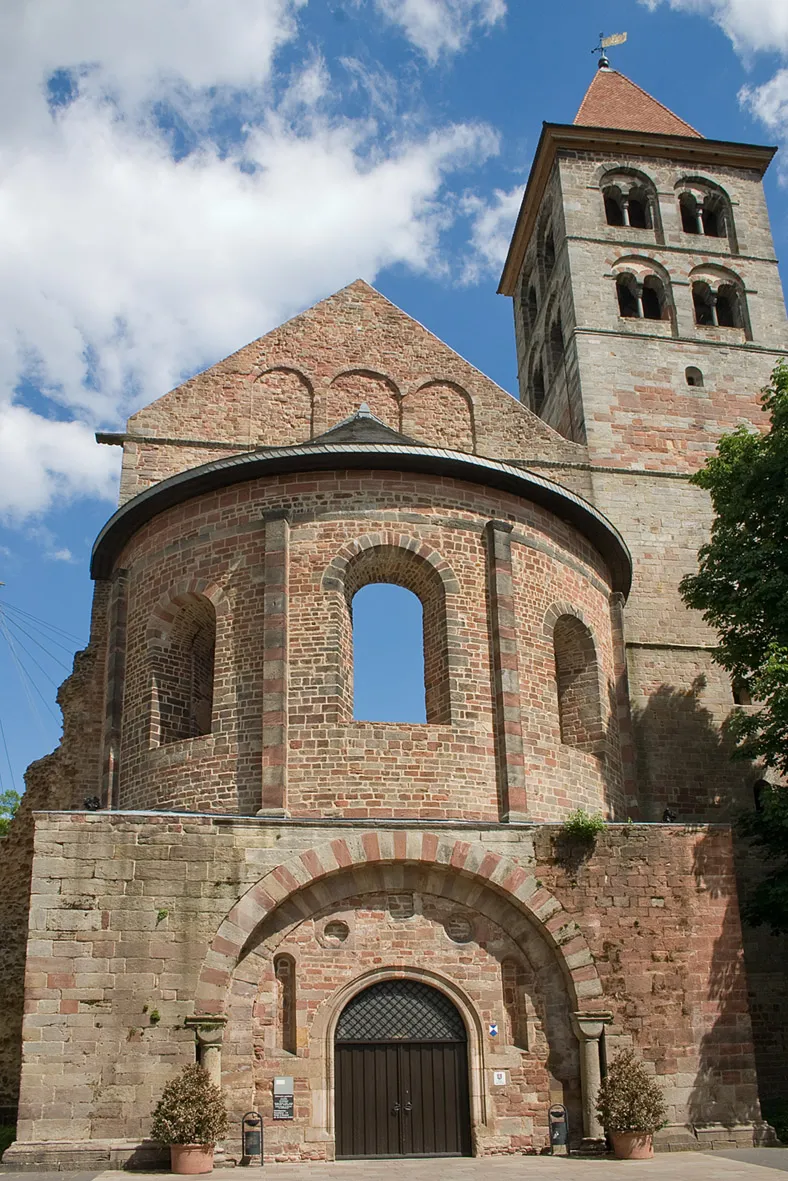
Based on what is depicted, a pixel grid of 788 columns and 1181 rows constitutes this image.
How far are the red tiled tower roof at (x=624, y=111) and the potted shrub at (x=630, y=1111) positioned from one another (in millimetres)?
23650

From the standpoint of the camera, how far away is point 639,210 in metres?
29.4

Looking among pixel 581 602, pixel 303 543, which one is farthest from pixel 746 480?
pixel 303 543

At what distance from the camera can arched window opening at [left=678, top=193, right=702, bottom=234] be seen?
2902 cm

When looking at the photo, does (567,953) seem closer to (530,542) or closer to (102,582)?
(530,542)

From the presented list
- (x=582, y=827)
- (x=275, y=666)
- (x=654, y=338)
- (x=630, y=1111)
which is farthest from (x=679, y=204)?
(x=630, y=1111)

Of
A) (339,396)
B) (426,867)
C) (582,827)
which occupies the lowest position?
(426,867)

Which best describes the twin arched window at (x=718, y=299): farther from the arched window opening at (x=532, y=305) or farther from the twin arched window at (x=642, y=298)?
the arched window opening at (x=532, y=305)

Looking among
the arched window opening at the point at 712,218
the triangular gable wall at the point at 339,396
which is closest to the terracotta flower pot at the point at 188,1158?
the triangular gable wall at the point at 339,396

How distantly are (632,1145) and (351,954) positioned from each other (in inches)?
159

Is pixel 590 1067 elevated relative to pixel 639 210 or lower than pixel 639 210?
lower

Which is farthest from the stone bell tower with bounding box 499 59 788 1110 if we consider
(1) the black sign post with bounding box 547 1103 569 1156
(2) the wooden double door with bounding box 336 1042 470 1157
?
(2) the wooden double door with bounding box 336 1042 470 1157

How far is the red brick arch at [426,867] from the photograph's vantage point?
557 inches

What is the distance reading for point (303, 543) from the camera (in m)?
16.6

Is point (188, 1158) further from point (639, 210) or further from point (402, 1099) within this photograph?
point (639, 210)
